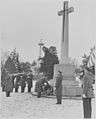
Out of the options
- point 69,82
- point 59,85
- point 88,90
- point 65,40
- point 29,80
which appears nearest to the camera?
point 88,90

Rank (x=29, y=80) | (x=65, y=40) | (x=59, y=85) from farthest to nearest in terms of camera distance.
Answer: (x=29, y=80)
(x=65, y=40)
(x=59, y=85)

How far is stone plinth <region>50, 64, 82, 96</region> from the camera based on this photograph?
26.5 ft

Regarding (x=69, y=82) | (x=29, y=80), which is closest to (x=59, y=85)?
(x=69, y=82)

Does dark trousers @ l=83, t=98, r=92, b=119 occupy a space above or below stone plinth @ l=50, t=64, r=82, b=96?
below

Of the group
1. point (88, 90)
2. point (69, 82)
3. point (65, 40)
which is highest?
point (65, 40)

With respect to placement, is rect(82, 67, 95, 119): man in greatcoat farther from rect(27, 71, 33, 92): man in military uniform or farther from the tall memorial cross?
rect(27, 71, 33, 92): man in military uniform

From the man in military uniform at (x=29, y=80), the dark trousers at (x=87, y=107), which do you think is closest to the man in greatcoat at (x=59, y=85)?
the dark trousers at (x=87, y=107)

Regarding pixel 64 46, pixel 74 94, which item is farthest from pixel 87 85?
pixel 64 46

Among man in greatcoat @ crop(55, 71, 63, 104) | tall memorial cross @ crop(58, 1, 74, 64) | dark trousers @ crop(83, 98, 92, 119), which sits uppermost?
tall memorial cross @ crop(58, 1, 74, 64)

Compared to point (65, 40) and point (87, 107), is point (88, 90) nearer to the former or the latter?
point (87, 107)

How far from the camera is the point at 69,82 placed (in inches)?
320

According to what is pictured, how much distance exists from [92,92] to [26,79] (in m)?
6.15

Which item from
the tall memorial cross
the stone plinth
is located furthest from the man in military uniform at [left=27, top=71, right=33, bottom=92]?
the tall memorial cross

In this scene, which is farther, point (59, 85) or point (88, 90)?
point (59, 85)
